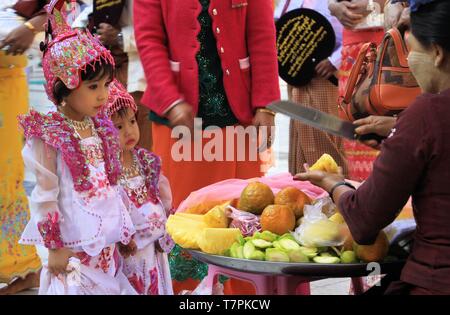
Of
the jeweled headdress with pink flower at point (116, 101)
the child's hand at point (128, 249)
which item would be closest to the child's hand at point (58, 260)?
the child's hand at point (128, 249)

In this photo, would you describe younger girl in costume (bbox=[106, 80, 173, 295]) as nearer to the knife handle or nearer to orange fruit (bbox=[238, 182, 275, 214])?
orange fruit (bbox=[238, 182, 275, 214])

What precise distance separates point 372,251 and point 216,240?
48 centimetres

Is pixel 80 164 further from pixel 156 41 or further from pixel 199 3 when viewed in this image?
pixel 199 3

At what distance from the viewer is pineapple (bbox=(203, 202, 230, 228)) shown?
2.49 meters

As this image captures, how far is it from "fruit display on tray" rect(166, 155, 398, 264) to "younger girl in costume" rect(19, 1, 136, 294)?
44cm

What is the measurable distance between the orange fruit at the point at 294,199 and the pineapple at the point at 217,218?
0.61 feet

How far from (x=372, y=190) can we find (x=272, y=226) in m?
0.43

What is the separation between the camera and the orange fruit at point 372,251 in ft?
7.27

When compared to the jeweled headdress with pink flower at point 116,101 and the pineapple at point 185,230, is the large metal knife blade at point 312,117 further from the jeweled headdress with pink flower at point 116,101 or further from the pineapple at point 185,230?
the jeweled headdress with pink flower at point 116,101

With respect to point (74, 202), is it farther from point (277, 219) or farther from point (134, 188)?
point (277, 219)

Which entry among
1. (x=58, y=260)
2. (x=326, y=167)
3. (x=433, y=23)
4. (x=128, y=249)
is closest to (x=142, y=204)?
(x=128, y=249)

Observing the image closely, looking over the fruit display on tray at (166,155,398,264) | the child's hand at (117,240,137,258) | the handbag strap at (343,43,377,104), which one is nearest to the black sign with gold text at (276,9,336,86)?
the handbag strap at (343,43,377,104)

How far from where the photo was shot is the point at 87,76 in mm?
3020

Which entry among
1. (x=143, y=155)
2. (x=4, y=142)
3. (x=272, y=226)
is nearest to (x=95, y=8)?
(x=4, y=142)
